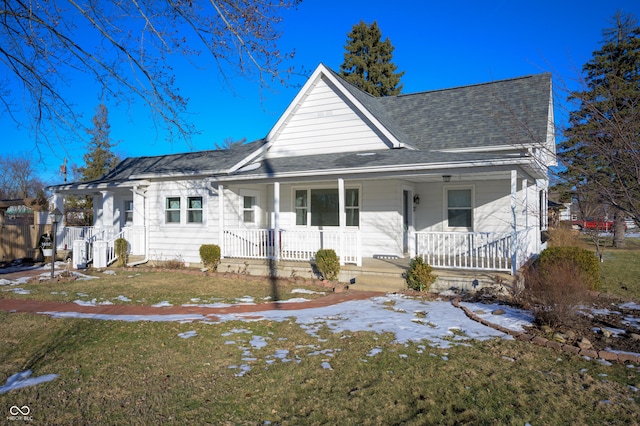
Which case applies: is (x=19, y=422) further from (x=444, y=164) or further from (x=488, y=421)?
(x=444, y=164)

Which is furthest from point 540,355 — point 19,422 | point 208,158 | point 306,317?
point 208,158

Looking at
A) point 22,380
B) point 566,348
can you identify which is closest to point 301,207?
point 566,348

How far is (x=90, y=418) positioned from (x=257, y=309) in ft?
15.9

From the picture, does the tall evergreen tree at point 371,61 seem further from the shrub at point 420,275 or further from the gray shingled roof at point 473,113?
the shrub at point 420,275

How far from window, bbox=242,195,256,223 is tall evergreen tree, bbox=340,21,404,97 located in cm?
2145

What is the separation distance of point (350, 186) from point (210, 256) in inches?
200

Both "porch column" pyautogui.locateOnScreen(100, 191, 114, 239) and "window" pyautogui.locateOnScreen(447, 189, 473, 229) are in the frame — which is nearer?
"window" pyautogui.locateOnScreen(447, 189, 473, 229)

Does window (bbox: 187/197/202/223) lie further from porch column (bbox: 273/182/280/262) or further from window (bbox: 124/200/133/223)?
window (bbox: 124/200/133/223)

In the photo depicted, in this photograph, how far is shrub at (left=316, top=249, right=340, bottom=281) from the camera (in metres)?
11.3

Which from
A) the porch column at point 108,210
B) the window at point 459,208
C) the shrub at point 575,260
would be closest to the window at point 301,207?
the window at point 459,208

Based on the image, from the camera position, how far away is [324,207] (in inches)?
575

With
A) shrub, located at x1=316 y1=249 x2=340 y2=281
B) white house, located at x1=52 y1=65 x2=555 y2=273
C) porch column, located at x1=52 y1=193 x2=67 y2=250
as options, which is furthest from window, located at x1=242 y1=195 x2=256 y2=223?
porch column, located at x1=52 y1=193 x2=67 y2=250

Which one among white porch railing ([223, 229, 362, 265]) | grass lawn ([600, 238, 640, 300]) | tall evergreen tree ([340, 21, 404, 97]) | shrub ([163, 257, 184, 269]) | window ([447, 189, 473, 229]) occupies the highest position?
tall evergreen tree ([340, 21, 404, 97])

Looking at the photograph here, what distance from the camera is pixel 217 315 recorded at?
8.13 m
